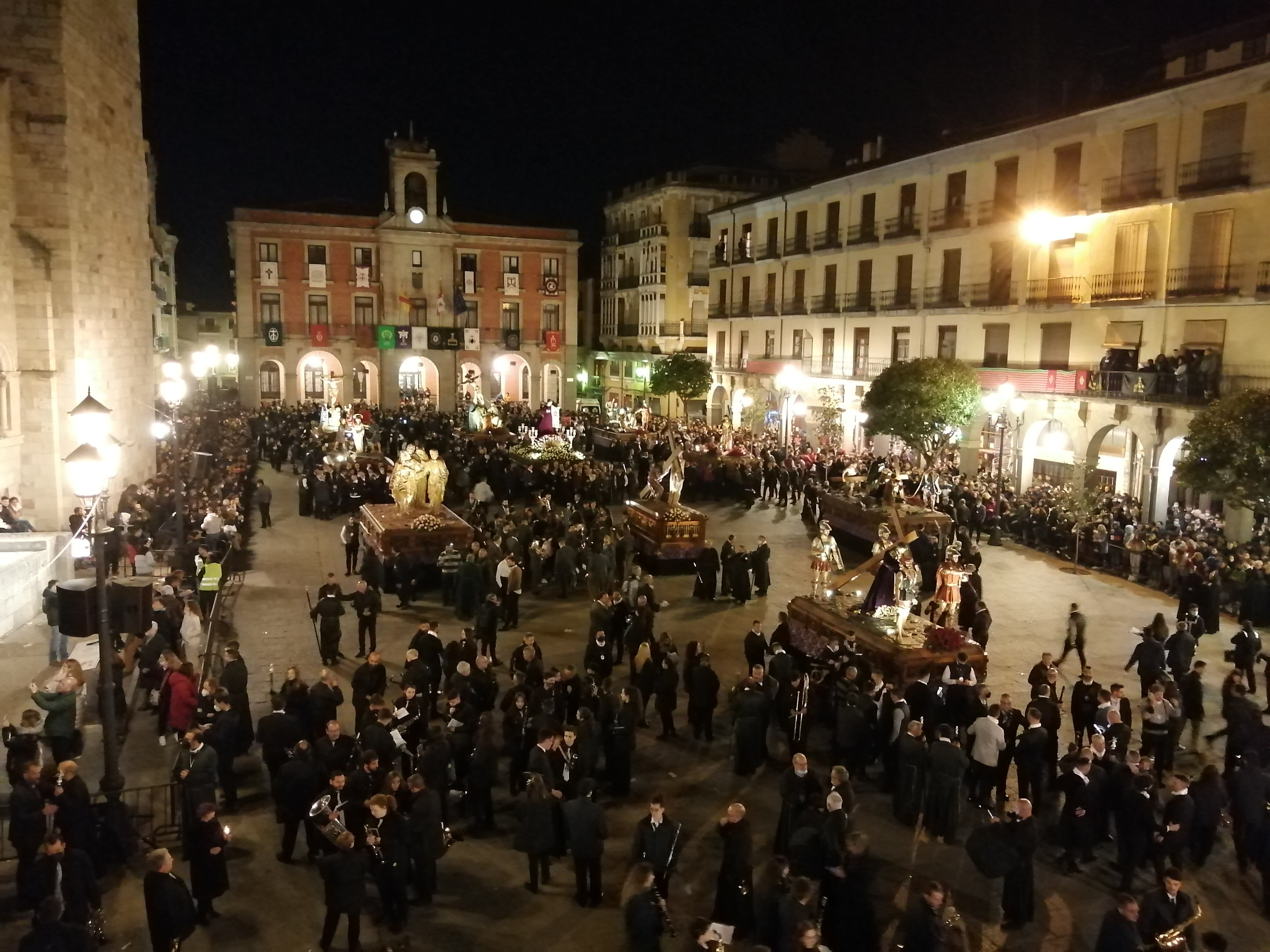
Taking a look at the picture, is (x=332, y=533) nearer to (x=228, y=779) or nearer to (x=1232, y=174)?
(x=228, y=779)

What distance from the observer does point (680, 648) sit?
15.8 meters

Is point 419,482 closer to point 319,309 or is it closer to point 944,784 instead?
point 944,784

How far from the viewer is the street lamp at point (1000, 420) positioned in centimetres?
2455

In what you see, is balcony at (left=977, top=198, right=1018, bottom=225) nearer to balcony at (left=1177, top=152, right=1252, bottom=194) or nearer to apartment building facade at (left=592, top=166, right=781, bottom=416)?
balcony at (left=1177, top=152, right=1252, bottom=194)

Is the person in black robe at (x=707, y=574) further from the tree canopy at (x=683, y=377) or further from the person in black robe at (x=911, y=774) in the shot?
the tree canopy at (x=683, y=377)

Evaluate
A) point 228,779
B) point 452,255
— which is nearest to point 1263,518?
point 228,779

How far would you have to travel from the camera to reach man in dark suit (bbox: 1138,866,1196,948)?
7.08m

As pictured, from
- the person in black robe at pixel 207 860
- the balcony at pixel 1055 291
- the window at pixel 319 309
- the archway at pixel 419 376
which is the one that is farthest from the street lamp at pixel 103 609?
the archway at pixel 419 376

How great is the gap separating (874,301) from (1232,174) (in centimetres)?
1508

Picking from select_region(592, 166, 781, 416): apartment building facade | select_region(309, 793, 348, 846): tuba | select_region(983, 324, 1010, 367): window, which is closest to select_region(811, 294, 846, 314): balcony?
select_region(983, 324, 1010, 367): window

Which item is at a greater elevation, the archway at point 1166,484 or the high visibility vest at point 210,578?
the archway at point 1166,484

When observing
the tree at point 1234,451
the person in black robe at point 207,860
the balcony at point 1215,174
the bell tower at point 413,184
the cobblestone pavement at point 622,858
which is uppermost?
the bell tower at point 413,184

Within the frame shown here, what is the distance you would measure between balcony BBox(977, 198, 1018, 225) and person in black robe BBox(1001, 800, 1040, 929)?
27266 mm

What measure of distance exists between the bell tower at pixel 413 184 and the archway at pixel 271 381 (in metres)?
10.7
